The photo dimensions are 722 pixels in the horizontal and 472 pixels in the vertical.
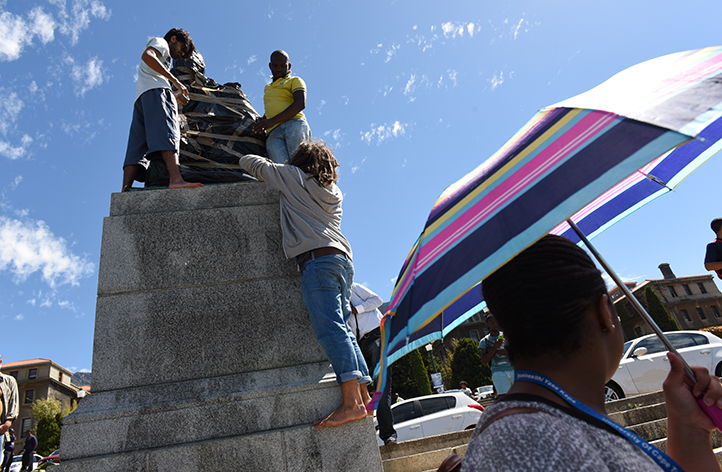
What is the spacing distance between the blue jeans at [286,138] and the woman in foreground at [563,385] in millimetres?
3622

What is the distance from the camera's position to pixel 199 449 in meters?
2.66

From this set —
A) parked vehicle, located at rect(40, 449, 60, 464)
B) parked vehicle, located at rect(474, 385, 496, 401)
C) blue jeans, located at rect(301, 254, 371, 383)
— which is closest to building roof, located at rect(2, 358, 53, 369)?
parked vehicle, located at rect(40, 449, 60, 464)

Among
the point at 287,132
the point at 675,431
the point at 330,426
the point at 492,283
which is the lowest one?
the point at 675,431

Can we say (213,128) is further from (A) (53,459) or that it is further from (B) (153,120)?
(A) (53,459)

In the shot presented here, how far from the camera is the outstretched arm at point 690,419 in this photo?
1283mm

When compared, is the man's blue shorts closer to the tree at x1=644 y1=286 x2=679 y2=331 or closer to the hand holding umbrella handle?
the hand holding umbrella handle

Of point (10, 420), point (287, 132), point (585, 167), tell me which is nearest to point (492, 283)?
point (585, 167)

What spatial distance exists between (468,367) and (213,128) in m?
39.9

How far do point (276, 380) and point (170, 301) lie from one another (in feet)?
3.31

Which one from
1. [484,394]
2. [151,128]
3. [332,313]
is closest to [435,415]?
[332,313]

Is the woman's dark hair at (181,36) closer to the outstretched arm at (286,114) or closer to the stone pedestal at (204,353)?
the outstretched arm at (286,114)

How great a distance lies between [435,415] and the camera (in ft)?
32.9

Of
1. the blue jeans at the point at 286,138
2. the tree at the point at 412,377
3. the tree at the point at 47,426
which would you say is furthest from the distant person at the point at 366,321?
the tree at the point at 47,426

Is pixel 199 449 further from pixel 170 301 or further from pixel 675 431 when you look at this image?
pixel 675 431
